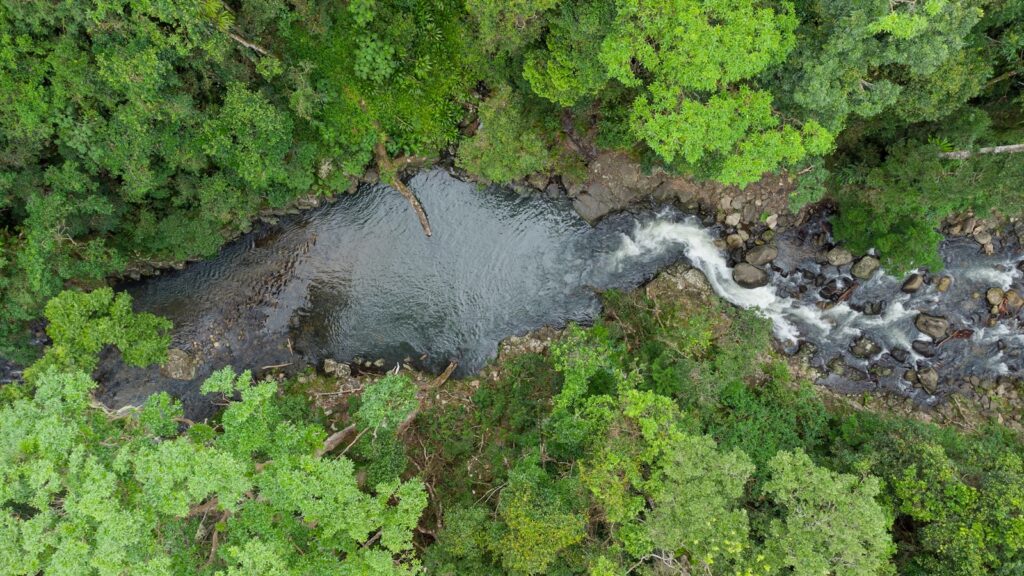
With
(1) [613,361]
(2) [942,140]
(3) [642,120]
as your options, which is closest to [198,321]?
(1) [613,361]

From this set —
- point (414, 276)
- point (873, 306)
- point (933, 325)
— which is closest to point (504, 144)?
point (414, 276)

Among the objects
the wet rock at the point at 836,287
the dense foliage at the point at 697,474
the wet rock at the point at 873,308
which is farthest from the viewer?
the wet rock at the point at 836,287

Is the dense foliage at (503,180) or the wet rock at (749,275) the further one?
the wet rock at (749,275)

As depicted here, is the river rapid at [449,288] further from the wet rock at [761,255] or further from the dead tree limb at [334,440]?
the dead tree limb at [334,440]

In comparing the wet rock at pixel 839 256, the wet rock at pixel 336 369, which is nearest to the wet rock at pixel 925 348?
the wet rock at pixel 839 256

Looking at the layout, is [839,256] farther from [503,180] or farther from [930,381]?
[503,180]

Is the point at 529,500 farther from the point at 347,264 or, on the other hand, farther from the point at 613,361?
the point at 347,264
